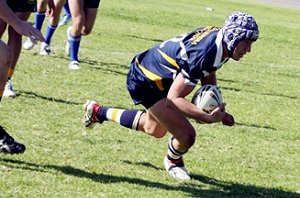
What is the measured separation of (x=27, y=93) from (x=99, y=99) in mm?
801

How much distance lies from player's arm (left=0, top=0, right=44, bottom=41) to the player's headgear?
1.26 meters

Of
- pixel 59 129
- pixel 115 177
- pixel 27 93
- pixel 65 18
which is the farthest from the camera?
pixel 65 18

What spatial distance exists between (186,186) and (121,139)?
1.45 meters

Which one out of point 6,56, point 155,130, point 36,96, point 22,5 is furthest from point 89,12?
point 6,56

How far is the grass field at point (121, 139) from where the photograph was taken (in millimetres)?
5867

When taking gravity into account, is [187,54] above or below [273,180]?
above

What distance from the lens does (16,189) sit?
5.45 metres

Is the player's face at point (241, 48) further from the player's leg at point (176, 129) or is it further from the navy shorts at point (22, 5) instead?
the navy shorts at point (22, 5)

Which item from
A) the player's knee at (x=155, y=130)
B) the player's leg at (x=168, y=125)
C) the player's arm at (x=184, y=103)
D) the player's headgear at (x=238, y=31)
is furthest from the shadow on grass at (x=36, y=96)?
the player's headgear at (x=238, y=31)

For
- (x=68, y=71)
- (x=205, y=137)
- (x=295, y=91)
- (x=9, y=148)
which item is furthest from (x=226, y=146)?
(x=295, y=91)

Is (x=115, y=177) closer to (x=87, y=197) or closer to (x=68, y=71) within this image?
(x=87, y=197)

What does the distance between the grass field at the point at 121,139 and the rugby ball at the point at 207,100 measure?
61cm

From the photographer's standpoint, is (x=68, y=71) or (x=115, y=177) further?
(x=68, y=71)

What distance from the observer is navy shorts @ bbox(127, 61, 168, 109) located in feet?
20.4
